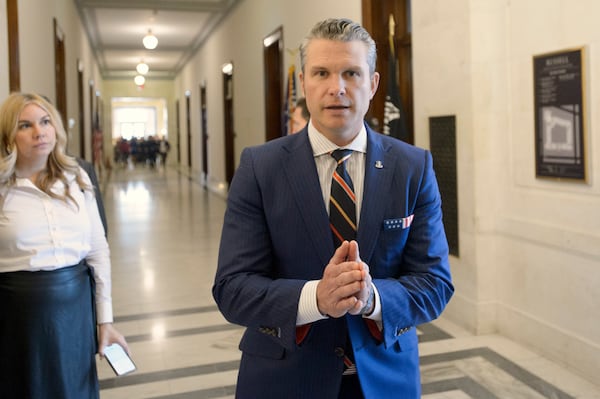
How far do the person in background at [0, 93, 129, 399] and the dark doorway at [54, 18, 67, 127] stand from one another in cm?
651

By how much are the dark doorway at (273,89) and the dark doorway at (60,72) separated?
10.0ft

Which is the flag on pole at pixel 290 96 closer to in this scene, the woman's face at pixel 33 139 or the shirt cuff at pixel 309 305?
the woman's face at pixel 33 139

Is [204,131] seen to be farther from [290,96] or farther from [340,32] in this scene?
[340,32]

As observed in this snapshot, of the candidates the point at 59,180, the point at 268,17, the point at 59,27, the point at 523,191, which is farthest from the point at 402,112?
the point at 59,27

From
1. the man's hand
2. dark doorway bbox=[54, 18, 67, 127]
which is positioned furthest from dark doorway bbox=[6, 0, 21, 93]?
the man's hand

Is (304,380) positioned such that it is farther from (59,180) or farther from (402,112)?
(402,112)

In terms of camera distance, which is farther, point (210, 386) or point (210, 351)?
point (210, 351)

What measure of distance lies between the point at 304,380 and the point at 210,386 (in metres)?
2.42

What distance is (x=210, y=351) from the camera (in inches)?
165

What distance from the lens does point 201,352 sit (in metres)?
4.19

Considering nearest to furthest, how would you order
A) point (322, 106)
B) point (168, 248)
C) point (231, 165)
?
point (322, 106), point (168, 248), point (231, 165)

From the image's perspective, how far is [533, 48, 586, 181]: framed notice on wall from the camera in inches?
143

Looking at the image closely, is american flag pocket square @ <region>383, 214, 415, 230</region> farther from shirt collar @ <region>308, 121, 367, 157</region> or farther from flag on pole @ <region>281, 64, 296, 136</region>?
flag on pole @ <region>281, 64, 296, 136</region>

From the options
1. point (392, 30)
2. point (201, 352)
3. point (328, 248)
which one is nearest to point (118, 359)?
point (328, 248)
